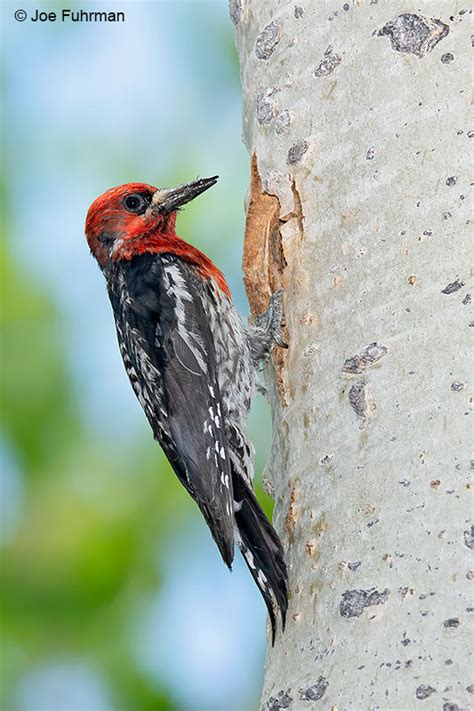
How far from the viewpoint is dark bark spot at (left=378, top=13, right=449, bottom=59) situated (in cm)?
274

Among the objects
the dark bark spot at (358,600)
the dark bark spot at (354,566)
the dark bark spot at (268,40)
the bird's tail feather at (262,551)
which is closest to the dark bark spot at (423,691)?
the dark bark spot at (358,600)

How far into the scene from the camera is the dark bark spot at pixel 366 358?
252 centimetres

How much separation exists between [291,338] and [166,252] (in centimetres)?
137

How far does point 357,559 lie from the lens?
2352 millimetres

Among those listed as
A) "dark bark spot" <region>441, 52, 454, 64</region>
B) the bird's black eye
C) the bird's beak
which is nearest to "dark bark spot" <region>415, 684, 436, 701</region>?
"dark bark spot" <region>441, 52, 454, 64</region>

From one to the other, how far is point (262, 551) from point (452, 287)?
94cm

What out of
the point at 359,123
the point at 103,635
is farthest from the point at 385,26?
the point at 103,635

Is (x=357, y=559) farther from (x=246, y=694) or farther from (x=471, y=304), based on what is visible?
(x=246, y=694)

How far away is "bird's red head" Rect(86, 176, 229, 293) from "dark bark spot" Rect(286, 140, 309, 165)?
3.92ft

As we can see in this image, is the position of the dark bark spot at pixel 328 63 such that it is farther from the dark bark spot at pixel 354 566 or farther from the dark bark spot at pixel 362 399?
the dark bark spot at pixel 354 566

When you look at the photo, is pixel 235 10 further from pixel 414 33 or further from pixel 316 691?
pixel 316 691

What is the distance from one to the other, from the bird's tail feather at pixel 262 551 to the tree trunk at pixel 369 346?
5cm

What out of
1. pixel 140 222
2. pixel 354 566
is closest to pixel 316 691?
pixel 354 566

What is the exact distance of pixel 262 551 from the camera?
9.64ft
